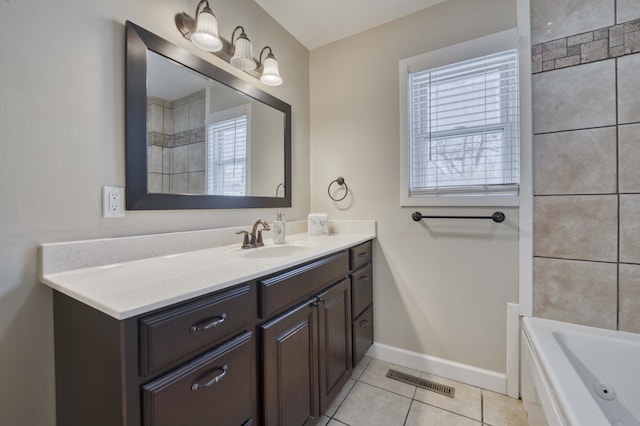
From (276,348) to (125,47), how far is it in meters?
1.32

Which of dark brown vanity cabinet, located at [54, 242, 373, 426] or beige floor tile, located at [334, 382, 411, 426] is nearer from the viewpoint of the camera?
dark brown vanity cabinet, located at [54, 242, 373, 426]

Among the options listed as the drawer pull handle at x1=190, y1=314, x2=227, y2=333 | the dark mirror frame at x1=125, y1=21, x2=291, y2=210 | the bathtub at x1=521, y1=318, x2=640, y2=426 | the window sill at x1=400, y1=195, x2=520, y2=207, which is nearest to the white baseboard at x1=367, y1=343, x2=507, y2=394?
the bathtub at x1=521, y1=318, x2=640, y2=426

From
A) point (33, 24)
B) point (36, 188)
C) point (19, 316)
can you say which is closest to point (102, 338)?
point (19, 316)

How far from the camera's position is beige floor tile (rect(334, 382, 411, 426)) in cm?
138

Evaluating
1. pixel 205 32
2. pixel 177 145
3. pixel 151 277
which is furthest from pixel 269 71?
pixel 151 277

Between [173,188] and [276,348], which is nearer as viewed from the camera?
[276,348]

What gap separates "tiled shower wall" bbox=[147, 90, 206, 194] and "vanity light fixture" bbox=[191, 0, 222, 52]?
8.6 inches

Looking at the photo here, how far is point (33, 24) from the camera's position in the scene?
34.8 inches

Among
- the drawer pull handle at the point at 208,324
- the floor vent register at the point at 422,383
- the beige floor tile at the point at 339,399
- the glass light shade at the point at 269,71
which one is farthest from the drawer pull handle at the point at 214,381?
the glass light shade at the point at 269,71

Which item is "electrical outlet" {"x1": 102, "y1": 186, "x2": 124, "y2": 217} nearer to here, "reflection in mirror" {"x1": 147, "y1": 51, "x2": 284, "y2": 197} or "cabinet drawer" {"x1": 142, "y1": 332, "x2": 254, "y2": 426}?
"reflection in mirror" {"x1": 147, "y1": 51, "x2": 284, "y2": 197}

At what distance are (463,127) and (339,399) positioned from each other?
69.7 inches

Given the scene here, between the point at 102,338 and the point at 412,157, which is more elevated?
the point at 412,157

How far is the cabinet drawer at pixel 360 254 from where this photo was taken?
1.64 m

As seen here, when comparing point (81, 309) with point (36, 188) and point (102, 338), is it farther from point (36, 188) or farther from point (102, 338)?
point (36, 188)
